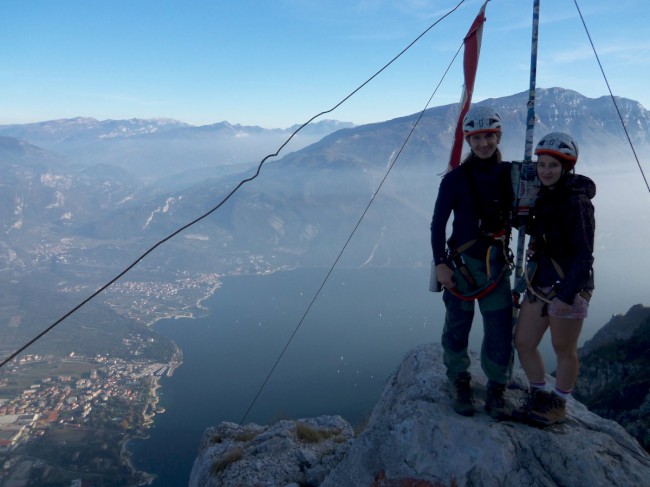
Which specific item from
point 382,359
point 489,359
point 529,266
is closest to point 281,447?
point 489,359

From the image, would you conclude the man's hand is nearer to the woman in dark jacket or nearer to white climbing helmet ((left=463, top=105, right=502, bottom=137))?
the woman in dark jacket

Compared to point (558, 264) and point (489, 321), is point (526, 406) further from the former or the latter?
point (558, 264)

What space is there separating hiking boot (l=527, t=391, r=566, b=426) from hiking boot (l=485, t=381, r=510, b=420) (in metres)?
0.28

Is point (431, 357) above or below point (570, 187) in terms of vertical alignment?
below

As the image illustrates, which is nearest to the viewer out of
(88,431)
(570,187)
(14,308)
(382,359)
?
(570,187)

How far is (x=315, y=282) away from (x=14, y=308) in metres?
88.2

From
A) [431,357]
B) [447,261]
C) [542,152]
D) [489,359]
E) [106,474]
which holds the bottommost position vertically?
[106,474]

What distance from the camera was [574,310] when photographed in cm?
454

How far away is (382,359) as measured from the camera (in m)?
73.9

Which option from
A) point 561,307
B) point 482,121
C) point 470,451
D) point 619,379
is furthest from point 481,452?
point 619,379

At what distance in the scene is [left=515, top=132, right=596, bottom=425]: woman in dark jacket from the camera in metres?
4.34

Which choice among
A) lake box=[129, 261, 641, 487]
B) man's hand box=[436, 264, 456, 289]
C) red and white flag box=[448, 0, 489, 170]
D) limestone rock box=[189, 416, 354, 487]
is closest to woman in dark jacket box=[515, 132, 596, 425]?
man's hand box=[436, 264, 456, 289]

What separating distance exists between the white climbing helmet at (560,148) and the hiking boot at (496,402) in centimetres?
278

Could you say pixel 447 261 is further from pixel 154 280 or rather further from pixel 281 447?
pixel 154 280
